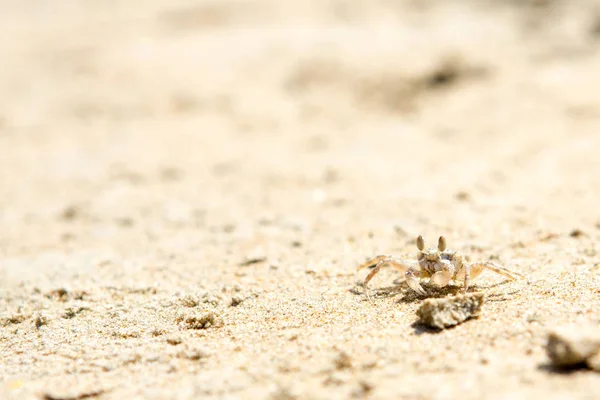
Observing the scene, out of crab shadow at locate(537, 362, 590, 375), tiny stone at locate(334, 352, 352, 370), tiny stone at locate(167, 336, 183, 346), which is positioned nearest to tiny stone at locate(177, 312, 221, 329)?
tiny stone at locate(167, 336, 183, 346)

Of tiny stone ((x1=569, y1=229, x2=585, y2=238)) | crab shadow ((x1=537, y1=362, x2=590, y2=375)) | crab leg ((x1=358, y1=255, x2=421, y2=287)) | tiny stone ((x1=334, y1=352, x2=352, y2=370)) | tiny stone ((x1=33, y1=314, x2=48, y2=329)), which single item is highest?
crab leg ((x1=358, y1=255, x2=421, y2=287))

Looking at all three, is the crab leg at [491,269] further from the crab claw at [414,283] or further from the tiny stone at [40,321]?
the tiny stone at [40,321]

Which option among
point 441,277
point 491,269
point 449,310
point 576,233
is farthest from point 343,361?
point 576,233

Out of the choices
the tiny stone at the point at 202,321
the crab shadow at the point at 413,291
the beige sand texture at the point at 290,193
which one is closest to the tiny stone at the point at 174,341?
the beige sand texture at the point at 290,193

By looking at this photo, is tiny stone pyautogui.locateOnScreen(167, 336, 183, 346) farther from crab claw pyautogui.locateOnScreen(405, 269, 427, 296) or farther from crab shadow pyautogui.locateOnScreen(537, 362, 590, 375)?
crab shadow pyautogui.locateOnScreen(537, 362, 590, 375)

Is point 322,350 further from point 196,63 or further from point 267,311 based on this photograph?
point 196,63

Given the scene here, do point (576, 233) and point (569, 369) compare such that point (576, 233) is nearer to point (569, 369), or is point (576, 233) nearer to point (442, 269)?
point (442, 269)
